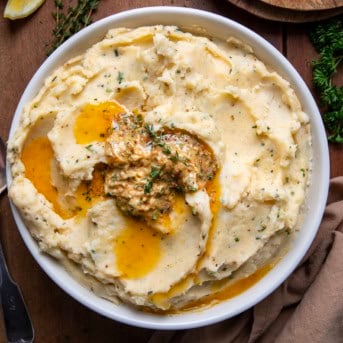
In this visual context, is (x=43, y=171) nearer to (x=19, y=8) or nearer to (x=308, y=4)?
(x=19, y=8)

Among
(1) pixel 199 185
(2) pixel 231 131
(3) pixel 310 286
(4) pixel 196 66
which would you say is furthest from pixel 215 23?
(3) pixel 310 286

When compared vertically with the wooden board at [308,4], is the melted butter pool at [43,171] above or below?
Answer: below

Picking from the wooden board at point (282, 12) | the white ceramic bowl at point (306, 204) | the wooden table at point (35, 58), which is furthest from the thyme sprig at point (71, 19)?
the wooden board at point (282, 12)

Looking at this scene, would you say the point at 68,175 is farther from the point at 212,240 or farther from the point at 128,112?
the point at 212,240

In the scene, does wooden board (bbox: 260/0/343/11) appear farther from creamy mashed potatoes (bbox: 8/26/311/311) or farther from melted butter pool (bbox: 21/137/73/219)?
melted butter pool (bbox: 21/137/73/219)

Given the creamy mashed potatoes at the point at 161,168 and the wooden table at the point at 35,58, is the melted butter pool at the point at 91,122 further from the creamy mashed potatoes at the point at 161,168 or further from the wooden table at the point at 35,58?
the wooden table at the point at 35,58

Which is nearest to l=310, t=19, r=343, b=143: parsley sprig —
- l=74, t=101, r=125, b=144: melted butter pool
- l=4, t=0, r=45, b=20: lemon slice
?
Result: l=74, t=101, r=125, b=144: melted butter pool
